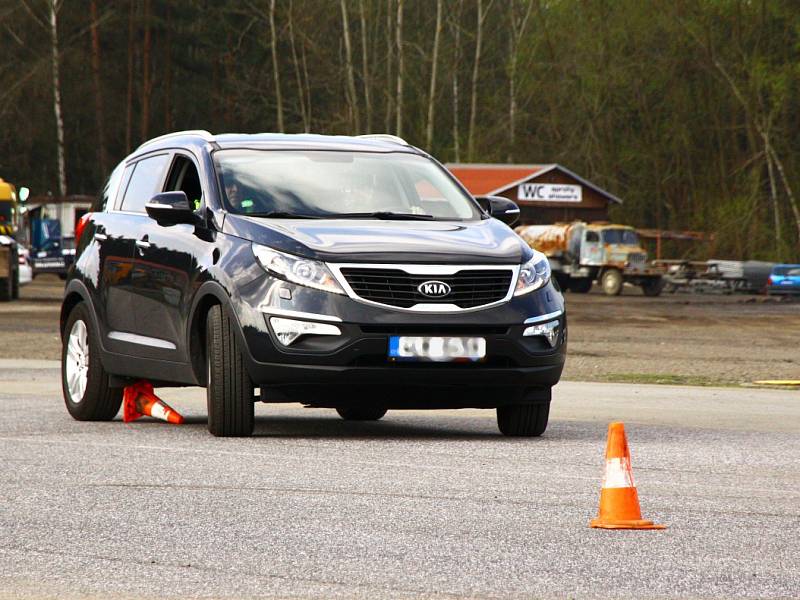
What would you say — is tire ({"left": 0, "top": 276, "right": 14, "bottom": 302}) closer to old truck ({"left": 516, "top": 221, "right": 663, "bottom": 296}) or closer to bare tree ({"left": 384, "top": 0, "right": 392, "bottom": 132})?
old truck ({"left": 516, "top": 221, "right": 663, "bottom": 296})

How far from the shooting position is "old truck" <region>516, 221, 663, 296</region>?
55.3m

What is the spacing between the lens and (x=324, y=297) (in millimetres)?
9695

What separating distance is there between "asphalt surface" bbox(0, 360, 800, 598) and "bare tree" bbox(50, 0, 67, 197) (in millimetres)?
59977

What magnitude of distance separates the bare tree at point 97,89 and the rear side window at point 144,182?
59506 millimetres

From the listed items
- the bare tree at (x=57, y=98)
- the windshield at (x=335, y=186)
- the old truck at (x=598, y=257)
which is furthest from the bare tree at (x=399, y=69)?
the windshield at (x=335, y=186)

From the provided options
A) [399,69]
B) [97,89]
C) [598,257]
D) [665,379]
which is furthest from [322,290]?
[97,89]

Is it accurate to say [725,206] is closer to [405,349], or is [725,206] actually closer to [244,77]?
[244,77]

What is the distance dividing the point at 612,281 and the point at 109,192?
44.3m

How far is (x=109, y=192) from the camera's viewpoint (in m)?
12.6

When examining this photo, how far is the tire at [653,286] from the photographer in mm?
55266

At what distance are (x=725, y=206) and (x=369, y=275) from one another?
5875cm

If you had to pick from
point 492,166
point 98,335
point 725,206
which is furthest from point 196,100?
point 98,335

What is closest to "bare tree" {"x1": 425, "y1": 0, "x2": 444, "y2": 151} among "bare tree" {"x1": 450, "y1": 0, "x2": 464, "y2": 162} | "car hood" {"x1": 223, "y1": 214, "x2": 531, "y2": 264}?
"bare tree" {"x1": 450, "y1": 0, "x2": 464, "y2": 162}

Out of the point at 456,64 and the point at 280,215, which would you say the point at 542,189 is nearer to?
the point at 456,64
